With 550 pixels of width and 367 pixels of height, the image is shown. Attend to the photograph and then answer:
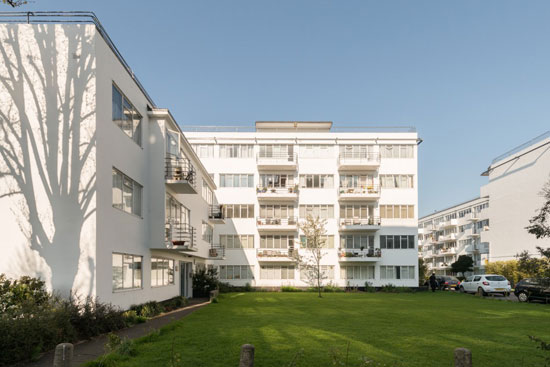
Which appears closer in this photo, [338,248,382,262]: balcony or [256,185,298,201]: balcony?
[338,248,382,262]: balcony

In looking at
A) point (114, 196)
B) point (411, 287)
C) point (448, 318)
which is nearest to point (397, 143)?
point (411, 287)

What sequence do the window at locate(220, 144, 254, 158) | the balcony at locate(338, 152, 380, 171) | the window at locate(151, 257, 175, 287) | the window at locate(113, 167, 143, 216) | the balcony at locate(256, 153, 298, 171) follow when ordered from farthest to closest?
the window at locate(220, 144, 254, 158) < the balcony at locate(256, 153, 298, 171) < the balcony at locate(338, 152, 380, 171) < the window at locate(151, 257, 175, 287) < the window at locate(113, 167, 143, 216)

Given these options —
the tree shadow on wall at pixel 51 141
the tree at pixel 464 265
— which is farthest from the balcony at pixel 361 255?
the tree shadow on wall at pixel 51 141

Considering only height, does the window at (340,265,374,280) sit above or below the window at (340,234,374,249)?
below

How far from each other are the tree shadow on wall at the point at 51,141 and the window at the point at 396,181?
37.2 m

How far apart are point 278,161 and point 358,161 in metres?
8.07

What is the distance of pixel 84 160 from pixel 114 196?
2.53m

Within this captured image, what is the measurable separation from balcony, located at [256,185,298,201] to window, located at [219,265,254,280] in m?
7.33

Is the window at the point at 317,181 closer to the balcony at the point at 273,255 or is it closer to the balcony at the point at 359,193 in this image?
the balcony at the point at 359,193

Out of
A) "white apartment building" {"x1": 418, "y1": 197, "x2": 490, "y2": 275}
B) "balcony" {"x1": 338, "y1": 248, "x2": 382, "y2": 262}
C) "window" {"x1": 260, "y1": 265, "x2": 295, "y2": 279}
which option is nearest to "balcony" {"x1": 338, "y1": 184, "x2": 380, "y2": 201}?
"balcony" {"x1": 338, "y1": 248, "x2": 382, "y2": 262}

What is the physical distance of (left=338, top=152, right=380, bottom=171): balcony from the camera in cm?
4772

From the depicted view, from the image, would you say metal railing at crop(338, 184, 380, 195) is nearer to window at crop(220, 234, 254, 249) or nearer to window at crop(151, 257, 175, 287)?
window at crop(220, 234, 254, 249)

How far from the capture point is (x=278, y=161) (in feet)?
158

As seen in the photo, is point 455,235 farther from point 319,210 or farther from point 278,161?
point 278,161
